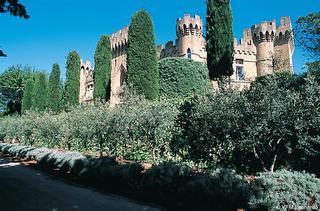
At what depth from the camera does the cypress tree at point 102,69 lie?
3362 centimetres

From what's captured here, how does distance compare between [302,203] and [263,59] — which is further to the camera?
[263,59]

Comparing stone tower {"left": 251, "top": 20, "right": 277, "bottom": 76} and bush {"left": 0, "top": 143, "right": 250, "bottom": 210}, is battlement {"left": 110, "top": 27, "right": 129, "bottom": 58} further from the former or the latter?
bush {"left": 0, "top": 143, "right": 250, "bottom": 210}

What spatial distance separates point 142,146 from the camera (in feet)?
43.8

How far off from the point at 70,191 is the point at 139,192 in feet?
6.99

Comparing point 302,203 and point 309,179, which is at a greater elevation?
point 309,179

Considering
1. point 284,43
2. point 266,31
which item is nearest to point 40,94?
point 266,31

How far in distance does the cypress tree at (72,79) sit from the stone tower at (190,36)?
1450cm

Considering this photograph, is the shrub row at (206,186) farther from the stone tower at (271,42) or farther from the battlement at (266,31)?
the battlement at (266,31)

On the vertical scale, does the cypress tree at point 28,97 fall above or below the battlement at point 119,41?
below

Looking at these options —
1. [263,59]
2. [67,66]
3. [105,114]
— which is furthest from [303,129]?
[67,66]

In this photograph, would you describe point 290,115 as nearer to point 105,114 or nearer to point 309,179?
point 309,179

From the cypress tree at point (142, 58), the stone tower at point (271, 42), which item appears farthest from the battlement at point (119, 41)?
the stone tower at point (271, 42)

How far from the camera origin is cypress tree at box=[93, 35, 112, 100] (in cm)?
3362

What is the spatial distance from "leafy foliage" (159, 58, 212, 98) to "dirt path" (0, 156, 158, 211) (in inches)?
646
